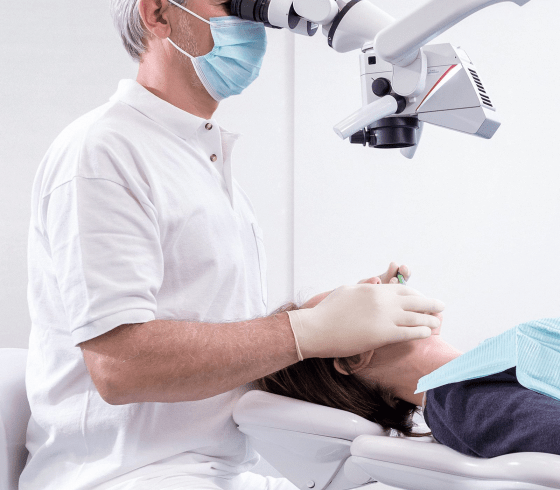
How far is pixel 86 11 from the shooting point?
8.09ft

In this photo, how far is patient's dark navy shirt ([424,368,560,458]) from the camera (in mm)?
723

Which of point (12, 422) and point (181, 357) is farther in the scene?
point (12, 422)

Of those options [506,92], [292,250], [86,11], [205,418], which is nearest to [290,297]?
[292,250]

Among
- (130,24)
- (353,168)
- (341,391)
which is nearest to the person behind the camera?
(341,391)

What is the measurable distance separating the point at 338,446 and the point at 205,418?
28cm

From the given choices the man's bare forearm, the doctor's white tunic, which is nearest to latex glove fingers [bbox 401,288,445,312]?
the man's bare forearm

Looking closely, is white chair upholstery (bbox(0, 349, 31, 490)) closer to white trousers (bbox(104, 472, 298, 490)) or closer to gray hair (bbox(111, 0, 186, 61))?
white trousers (bbox(104, 472, 298, 490))

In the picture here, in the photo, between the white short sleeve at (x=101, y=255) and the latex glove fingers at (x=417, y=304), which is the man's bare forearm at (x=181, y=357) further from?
the latex glove fingers at (x=417, y=304)

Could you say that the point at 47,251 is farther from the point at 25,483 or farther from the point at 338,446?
the point at 338,446

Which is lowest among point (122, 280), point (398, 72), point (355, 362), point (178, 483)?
point (178, 483)

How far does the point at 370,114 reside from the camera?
3.31 feet

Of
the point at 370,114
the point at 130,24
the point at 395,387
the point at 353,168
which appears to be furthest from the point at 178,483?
the point at 353,168

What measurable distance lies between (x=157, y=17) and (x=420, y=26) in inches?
25.1

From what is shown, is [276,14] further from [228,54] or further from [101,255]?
[101,255]
